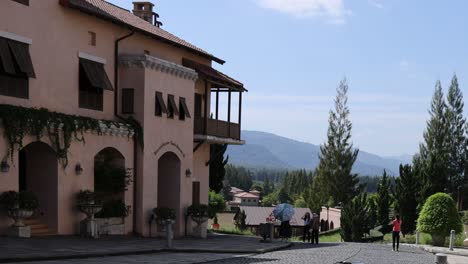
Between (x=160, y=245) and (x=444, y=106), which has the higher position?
(x=444, y=106)

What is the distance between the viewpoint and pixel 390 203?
A: 235 feet

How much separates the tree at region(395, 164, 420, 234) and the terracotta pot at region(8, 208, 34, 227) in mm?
34209

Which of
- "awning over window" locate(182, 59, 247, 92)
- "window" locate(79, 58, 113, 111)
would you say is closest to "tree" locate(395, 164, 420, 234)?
"awning over window" locate(182, 59, 247, 92)

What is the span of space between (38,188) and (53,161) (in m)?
1.14

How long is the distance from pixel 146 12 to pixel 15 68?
15903 mm

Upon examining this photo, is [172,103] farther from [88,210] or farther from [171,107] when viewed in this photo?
[88,210]

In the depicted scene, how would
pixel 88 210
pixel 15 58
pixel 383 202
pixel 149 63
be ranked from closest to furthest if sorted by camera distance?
pixel 15 58, pixel 88 210, pixel 149 63, pixel 383 202

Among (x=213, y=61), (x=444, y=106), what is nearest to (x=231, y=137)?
(x=213, y=61)

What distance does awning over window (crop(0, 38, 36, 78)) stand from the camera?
66.5 feet

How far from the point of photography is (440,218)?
33.8 metres

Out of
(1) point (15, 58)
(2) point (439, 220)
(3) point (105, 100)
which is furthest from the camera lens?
(2) point (439, 220)

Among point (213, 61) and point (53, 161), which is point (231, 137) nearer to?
point (213, 61)

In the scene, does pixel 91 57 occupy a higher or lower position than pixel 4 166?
higher

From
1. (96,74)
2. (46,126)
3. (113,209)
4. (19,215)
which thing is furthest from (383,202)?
(19,215)
